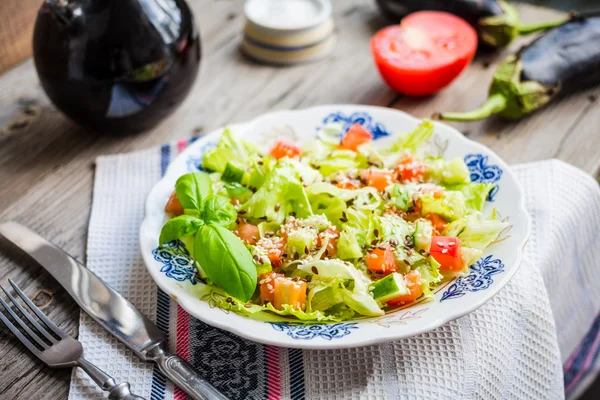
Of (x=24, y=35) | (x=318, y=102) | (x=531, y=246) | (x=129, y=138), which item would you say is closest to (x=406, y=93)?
(x=318, y=102)

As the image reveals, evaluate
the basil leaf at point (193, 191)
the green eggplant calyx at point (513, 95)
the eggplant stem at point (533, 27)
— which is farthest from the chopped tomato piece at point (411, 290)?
the eggplant stem at point (533, 27)

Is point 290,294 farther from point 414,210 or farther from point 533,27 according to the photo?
point 533,27

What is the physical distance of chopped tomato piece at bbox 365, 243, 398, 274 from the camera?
1218mm

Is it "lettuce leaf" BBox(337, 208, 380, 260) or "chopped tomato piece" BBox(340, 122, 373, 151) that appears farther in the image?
"chopped tomato piece" BBox(340, 122, 373, 151)

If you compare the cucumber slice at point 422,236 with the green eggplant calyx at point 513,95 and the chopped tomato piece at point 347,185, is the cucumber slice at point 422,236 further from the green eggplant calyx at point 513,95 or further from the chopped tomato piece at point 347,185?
the green eggplant calyx at point 513,95

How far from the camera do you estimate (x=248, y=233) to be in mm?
1313

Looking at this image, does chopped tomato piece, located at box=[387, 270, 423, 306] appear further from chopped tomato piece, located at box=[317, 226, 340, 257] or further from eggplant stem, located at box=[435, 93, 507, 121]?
eggplant stem, located at box=[435, 93, 507, 121]

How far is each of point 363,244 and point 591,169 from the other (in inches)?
31.9

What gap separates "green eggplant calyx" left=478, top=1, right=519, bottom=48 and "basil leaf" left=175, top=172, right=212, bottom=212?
1282mm

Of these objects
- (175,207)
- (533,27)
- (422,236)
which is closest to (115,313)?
(175,207)

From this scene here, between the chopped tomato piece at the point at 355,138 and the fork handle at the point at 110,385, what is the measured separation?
80 centimetres

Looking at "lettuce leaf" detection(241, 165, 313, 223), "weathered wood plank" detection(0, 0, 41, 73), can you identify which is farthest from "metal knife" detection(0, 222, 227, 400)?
"weathered wood plank" detection(0, 0, 41, 73)

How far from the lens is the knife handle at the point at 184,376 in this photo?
3.63 ft

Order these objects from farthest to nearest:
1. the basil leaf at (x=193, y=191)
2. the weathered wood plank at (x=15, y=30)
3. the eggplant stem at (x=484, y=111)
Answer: the weathered wood plank at (x=15, y=30), the eggplant stem at (x=484, y=111), the basil leaf at (x=193, y=191)
